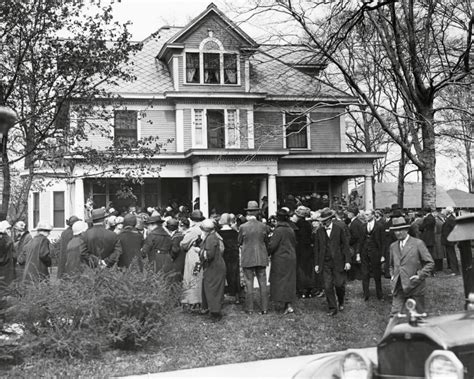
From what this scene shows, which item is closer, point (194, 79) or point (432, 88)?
Answer: point (432, 88)

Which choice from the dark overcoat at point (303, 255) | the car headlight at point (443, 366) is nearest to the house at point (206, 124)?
the dark overcoat at point (303, 255)

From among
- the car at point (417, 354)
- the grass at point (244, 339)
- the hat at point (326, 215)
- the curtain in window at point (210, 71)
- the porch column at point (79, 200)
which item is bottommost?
the grass at point (244, 339)

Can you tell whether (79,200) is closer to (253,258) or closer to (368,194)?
(368,194)

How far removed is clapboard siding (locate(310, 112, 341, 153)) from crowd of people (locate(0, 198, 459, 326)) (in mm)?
16770

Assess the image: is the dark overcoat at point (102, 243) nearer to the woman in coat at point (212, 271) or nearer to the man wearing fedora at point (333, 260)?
the woman in coat at point (212, 271)

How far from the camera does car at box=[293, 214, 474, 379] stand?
375 cm

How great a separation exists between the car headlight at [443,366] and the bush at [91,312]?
16.7ft

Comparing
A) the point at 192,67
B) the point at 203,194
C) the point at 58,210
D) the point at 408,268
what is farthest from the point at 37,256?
the point at 192,67

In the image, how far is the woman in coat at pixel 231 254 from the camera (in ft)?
40.0

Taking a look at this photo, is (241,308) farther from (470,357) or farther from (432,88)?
(432,88)

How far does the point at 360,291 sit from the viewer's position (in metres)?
13.6

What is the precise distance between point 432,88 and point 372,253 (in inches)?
314

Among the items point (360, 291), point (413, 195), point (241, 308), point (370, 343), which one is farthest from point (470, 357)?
point (413, 195)

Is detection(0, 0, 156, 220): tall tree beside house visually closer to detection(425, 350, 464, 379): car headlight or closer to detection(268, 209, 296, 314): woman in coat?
detection(268, 209, 296, 314): woman in coat
